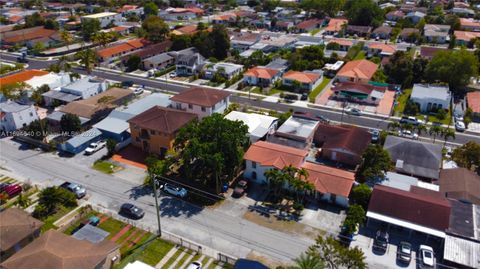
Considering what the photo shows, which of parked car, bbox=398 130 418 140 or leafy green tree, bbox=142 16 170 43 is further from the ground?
leafy green tree, bbox=142 16 170 43

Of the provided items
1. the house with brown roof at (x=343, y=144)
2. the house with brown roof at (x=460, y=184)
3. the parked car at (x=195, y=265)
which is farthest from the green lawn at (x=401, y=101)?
the parked car at (x=195, y=265)

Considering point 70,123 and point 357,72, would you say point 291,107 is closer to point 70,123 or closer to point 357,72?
point 357,72

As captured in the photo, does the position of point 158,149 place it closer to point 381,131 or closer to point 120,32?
point 381,131

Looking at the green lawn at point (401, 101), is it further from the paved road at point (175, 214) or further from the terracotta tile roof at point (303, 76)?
the paved road at point (175, 214)

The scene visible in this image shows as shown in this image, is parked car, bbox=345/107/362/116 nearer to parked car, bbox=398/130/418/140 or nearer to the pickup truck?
parked car, bbox=398/130/418/140

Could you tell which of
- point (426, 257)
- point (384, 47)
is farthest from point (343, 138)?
point (384, 47)

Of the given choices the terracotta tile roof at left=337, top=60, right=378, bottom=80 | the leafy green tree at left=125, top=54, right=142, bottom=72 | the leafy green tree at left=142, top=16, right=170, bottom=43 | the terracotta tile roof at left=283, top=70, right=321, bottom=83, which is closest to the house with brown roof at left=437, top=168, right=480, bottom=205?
the terracotta tile roof at left=283, top=70, right=321, bottom=83
